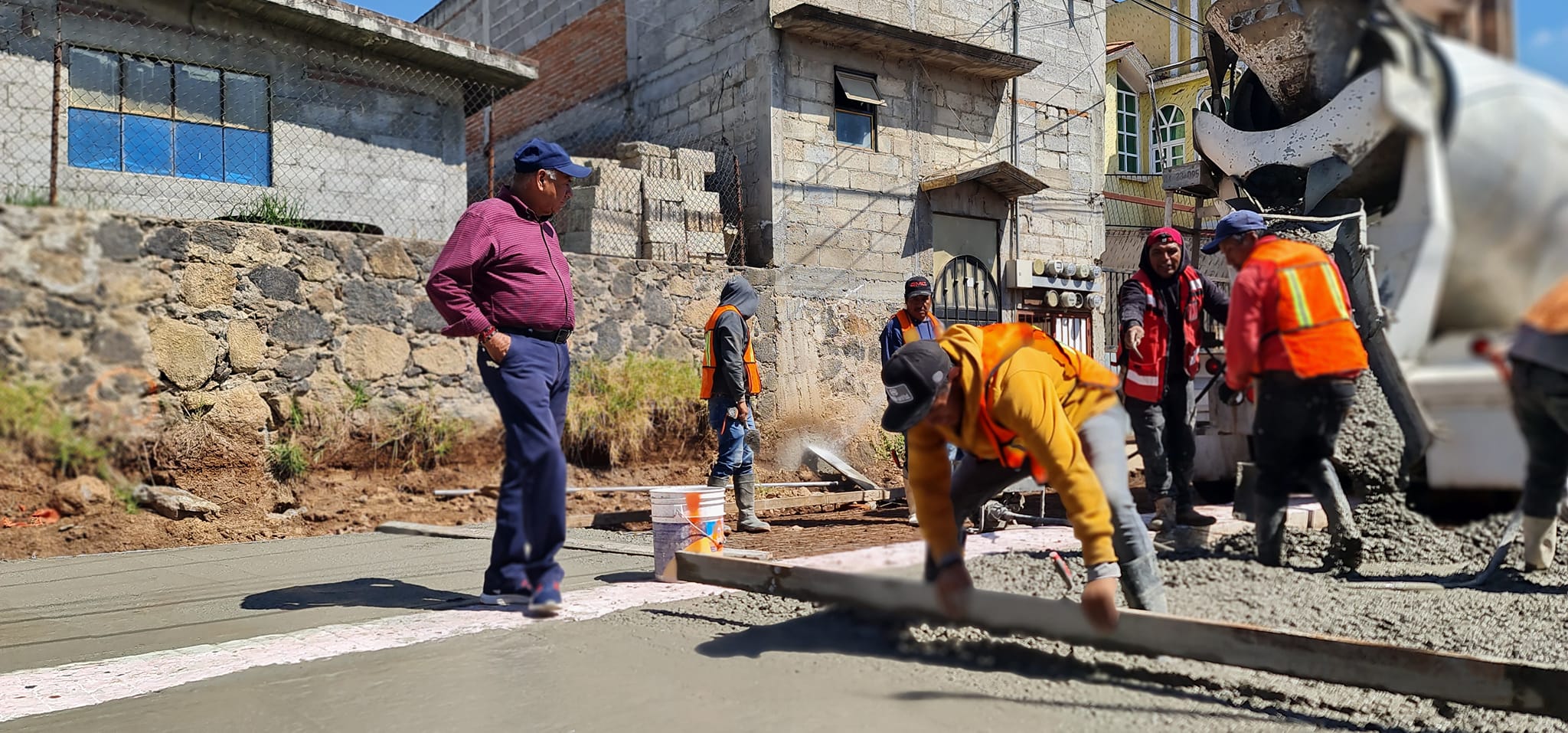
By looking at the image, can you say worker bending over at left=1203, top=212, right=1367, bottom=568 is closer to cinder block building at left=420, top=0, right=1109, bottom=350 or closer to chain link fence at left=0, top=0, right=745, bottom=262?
chain link fence at left=0, top=0, right=745, bottom=262

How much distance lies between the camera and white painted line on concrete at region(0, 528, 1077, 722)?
3.78 meters

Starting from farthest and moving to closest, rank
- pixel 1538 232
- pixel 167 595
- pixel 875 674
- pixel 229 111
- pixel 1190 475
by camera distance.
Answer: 1. pixel 167 595
2. pixel 875 674
3. pixel 1190 475
4. pixel 229 111
5. pixel 1538 232

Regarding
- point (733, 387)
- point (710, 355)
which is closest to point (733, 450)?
point (733, 387)

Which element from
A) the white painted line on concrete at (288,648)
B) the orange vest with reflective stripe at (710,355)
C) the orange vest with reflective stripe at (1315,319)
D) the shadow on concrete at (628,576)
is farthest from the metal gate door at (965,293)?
the orange vest with reflective stripe at (1315,319)

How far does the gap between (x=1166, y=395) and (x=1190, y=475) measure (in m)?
0.26

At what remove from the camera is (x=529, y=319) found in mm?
1335

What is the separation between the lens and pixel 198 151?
1.30 meters

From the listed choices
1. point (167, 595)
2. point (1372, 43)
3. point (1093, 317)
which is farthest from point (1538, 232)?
point (167, 595)

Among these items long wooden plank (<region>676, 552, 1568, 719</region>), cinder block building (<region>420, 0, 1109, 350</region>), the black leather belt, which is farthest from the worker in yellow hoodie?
cinder block building (<region>420, 0, 1109, 350</region>)

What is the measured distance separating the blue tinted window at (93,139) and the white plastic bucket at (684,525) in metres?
3.65

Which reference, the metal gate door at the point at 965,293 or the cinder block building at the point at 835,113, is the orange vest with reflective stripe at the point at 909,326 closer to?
the cinder block building at the point at 835,113

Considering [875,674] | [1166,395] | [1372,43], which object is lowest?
[875,674]

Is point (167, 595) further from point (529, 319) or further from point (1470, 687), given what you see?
point (1470, 687)

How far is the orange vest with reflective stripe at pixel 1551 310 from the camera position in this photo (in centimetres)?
64
